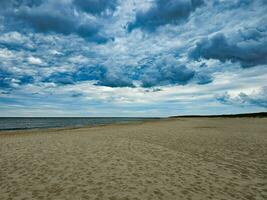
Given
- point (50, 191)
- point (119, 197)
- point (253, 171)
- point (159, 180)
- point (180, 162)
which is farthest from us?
point (180, 162)

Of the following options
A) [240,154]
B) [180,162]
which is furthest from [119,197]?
[240,154]

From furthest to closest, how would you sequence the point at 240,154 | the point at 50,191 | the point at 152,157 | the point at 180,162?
the point at 240,154
the point at 152,157
the point at 180,162
the point at 50,191

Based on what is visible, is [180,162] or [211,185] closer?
[211,185]

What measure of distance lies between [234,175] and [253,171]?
4.80ft

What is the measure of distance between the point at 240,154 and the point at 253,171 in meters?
4.33

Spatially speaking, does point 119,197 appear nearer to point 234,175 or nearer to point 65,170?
point 65,170

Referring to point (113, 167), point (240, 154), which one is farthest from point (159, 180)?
point (240, 154)

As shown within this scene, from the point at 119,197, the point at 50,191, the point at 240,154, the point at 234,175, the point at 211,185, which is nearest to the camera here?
the point at 119,197

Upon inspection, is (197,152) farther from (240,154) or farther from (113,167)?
(113,167)

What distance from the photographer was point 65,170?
1116 centimetres

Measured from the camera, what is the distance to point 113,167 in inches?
460

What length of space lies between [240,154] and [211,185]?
24.9 feet

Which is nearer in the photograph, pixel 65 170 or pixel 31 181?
pixel 31 181

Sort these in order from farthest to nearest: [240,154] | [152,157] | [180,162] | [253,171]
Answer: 1. [240,154]
2. [152,157]
3. [180,162]
4. [253,171]
